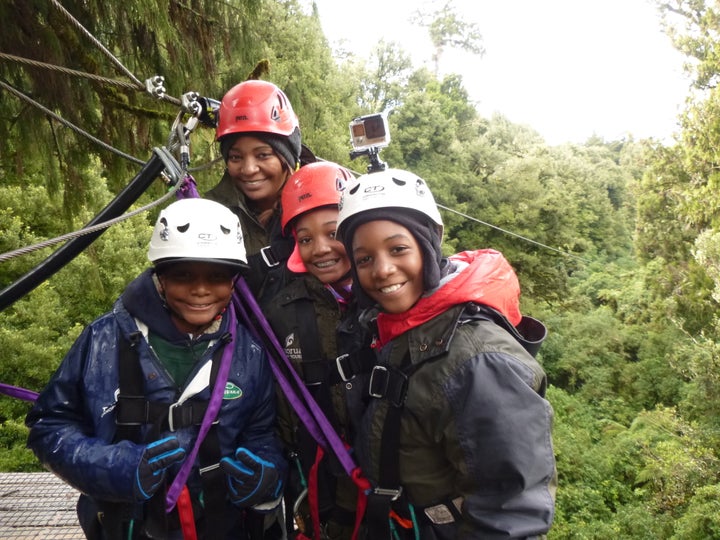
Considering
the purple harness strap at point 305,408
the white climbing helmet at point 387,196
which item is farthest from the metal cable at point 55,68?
the white climbing helmet at point 387,196

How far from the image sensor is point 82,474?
1.73 m

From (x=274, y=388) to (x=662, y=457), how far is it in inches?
421

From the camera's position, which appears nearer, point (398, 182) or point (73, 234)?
point (73, 234)

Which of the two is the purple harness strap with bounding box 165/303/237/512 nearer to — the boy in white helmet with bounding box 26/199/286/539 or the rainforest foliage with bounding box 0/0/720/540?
the boy in white helmet with bounding box 26/199/286/539

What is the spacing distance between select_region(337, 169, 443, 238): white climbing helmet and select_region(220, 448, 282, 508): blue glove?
1.03m

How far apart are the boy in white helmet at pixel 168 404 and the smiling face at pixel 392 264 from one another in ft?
1.97

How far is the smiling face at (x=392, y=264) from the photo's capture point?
170 cm

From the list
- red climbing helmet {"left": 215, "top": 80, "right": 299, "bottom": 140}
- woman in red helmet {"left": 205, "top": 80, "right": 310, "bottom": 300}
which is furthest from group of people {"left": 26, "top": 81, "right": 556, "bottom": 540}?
red climbing helmet {"left": 215, "top": 80, "right": 299, "bottom": 140}

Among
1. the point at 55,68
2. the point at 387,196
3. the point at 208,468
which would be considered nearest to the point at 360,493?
the point at 208,468

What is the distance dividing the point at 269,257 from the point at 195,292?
585 millimetres

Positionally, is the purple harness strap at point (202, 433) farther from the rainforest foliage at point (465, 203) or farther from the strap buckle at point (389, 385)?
the rainforest foliage at point (465, 203)

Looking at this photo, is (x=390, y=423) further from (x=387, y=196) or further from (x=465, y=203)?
(x=465, y=203)

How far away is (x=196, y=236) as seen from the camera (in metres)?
1.96

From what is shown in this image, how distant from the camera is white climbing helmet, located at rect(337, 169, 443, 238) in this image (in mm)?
1720
